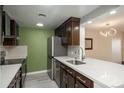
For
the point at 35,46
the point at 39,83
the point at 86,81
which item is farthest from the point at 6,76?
the point at 35,46

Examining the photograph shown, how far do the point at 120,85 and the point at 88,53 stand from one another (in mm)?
4137

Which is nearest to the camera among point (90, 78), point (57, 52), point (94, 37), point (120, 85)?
point (120, 85)

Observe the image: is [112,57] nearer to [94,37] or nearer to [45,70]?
[94,37]

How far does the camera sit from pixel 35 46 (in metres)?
4.66

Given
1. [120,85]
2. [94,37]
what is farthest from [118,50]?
[120,85]

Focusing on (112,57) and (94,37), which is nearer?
(94,37)

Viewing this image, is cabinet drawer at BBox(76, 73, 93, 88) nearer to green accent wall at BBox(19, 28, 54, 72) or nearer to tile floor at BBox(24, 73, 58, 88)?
tile floor at BBox(24, 73, 58, 88)

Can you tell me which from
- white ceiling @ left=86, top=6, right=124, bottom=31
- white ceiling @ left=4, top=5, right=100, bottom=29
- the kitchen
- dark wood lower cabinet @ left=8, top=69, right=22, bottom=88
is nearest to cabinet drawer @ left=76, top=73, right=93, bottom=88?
the kitchen

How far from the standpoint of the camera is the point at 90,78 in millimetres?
1337

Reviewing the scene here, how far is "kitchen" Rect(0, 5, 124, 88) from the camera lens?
1.59 meters
